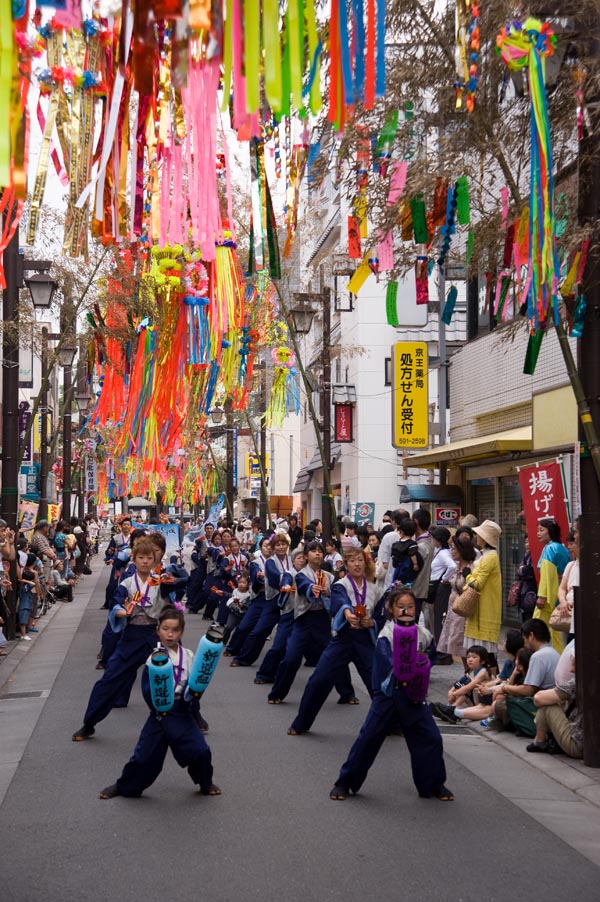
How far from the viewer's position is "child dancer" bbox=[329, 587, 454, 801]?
687 centimetres

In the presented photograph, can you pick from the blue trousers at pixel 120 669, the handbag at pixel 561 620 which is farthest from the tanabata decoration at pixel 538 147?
the blue trousers at pixel 120 669

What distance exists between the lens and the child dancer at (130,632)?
29.0ft

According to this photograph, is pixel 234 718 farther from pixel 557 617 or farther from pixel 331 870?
pixel 331 870

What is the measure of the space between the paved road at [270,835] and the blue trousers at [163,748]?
0.14m

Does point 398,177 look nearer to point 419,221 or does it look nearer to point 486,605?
point 419,221

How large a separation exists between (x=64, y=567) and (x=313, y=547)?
18.9 meters

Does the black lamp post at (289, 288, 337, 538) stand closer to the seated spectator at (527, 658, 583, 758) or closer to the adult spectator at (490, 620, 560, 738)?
the adult spectator at (490, 620, 560, 738)

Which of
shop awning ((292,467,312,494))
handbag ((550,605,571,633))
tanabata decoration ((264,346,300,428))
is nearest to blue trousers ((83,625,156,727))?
handbag ((550,605,571,633))

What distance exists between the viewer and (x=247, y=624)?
1410cm

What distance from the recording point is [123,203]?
7.31m

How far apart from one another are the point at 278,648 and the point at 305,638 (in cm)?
152

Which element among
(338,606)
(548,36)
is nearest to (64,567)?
(338,606)

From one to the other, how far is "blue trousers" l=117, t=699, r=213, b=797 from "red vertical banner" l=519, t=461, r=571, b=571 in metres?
5.35

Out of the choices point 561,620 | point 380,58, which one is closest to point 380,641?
point 561,620
